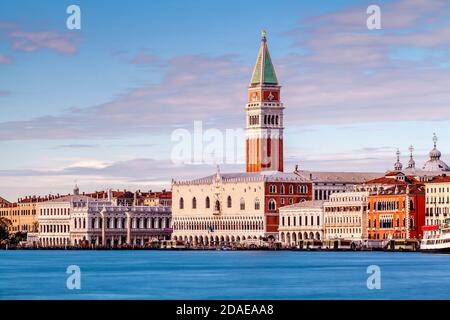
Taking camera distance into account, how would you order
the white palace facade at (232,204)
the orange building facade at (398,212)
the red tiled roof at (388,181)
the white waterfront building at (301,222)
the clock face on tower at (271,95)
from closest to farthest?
the orange building facade at (398,212) → the red tiled roof at (388,181) → the white waterfront building at (301,222) → the white palace facade at (232,204) → the clock face on tower at (271,95)

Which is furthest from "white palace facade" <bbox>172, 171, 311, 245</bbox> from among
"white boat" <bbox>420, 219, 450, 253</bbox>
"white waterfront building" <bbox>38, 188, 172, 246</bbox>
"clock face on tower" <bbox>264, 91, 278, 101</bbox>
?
"white boat" <bbox>420, 219, 450, 253</bbox>

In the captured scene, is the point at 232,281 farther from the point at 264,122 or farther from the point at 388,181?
the point at 264,122

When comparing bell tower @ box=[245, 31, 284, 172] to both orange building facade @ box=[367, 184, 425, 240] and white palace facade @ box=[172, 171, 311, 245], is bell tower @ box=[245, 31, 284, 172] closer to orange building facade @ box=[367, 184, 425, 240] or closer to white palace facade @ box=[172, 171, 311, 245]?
white palace facade @ box=[172, 171, 311, 245]

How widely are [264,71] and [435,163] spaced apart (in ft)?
54.5

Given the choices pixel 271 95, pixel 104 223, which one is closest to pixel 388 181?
pixel 271 95

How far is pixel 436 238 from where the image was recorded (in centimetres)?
10275

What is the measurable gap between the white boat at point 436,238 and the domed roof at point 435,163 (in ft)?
94.6

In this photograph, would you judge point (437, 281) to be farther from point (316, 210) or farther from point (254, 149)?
point (254, 149)

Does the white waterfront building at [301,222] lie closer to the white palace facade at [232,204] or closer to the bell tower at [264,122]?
the white palace facade at [232,204]

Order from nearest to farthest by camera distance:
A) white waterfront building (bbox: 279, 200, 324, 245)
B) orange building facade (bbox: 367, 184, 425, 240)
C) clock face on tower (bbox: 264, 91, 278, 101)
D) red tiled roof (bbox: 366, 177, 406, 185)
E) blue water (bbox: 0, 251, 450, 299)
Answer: blue water (bbox: 0, 251, 450, 299), orange building facade (bbox: 367, 184, 425, 240), red tiled roof (bbox: 366, 177, 406, 185), white waterfront building (bbox: 279, 200, 324, 245), clock face on tower (bbox: 264, 91, 278, 101)

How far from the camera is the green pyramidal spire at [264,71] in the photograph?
138500 mm

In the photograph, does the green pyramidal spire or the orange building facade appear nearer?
the orange building facade

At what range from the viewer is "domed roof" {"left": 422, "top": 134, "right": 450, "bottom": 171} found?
135 m

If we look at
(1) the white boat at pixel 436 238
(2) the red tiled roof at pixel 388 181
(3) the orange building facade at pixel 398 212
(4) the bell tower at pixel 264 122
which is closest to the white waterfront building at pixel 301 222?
(2) the red tiled roof at pixel 388 181
